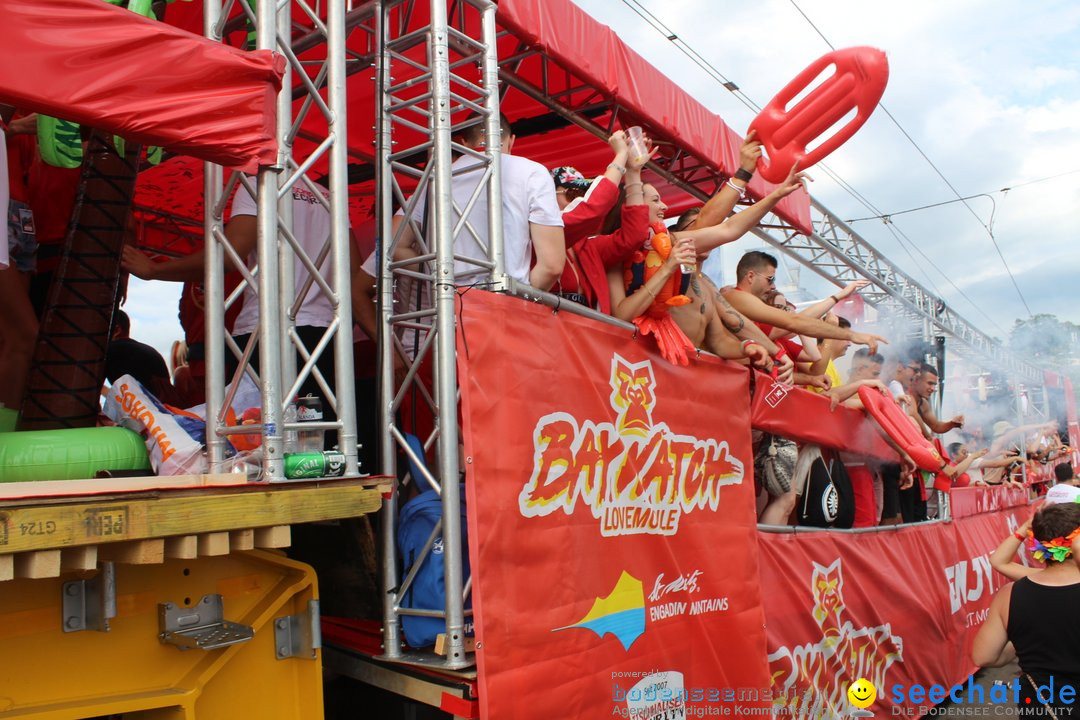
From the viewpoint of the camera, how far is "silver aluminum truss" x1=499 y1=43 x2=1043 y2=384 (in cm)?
525

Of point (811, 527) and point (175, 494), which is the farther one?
point (811, 527)

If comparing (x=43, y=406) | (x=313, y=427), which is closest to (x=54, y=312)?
(x=43, y=406)

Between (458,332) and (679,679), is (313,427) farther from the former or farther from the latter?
(679,679)

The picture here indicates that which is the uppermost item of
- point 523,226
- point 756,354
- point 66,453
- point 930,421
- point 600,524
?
point 523,226

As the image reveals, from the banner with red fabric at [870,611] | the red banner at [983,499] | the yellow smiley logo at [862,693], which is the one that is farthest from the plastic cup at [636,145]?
the red banner at [983,499]

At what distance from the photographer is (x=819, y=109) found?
Result: 4.61m

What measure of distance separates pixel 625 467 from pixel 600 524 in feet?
1.05

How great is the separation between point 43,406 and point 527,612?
75.1 inches

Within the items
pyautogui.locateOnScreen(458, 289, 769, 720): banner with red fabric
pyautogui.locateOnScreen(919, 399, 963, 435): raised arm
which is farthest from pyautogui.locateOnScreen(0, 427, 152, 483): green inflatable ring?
pyautogui.locateOnScreen(919, 399, 963, 435): raised arm

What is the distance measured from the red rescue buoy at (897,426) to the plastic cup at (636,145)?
3.20m

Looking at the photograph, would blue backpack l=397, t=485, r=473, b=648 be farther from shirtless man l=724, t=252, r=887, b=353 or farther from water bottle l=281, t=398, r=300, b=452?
shirtless man l=724, t=252, r=887, b=353

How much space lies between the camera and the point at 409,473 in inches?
137

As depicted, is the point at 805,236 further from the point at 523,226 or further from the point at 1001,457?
the point at 523,226

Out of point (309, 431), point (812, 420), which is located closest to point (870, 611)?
point (812, 420)
